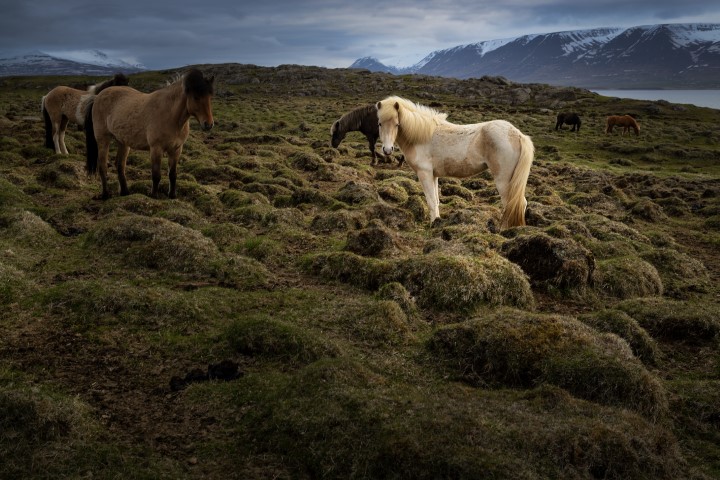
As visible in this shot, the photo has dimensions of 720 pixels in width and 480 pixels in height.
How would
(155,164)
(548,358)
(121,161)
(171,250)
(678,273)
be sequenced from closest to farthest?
(548,358) → (171,250) → (678,273) → (155,164) → (121,161)

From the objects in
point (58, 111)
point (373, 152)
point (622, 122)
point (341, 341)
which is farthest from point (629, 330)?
point (622, 122)

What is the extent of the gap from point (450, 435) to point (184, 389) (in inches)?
115

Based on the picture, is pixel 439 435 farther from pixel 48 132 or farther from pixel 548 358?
pixel 48 132

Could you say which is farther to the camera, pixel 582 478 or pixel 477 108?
pixel 477 108

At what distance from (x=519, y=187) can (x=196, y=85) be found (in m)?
8.07

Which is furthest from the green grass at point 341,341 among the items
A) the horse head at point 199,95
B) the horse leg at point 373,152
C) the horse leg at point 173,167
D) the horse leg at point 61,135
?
the horse leg at point 373,152

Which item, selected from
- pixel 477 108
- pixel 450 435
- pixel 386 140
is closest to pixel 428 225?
pixel 386 140

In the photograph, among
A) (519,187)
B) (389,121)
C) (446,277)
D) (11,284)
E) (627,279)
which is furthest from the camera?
(389,121)

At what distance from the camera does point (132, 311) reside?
21.8ft

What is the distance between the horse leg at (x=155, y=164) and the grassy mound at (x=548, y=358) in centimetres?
885

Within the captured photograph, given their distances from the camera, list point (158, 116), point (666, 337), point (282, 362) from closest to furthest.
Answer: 1. point (282, 362)
2. point (666, 337)
3. point (158, 116)

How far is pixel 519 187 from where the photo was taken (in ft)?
37.1

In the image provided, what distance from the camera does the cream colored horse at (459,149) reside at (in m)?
11.3

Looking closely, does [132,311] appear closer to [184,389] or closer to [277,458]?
[184,389]
